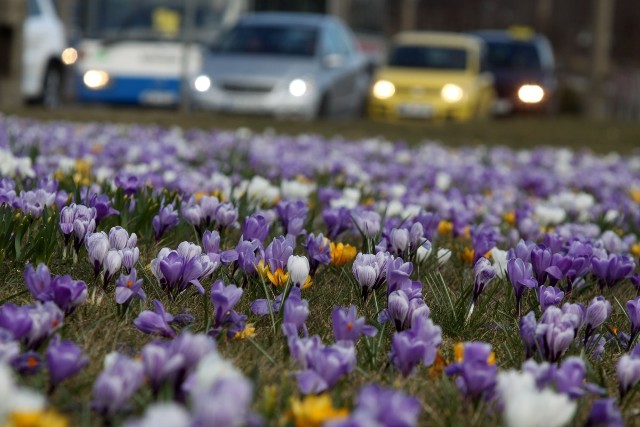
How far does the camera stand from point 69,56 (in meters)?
20.4

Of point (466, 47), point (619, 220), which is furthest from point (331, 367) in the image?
point (466, 47)

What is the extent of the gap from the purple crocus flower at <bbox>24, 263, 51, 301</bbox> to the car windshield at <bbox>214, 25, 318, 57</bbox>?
14980 millimetres

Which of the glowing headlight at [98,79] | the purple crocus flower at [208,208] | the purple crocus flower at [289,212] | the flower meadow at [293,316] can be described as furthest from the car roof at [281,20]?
the purple crocus flower at [208,208]

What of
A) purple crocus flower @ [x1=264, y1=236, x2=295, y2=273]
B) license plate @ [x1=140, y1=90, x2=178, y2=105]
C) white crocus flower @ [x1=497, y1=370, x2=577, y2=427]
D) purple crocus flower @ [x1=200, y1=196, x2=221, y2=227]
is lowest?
white crocus flower @ [x1=497, y1=370, x2=577, y2=427]

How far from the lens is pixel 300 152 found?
8.97 m

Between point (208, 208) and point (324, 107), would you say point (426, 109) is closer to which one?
point (324, 107)

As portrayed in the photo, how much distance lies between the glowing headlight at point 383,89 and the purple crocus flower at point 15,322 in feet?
57.2

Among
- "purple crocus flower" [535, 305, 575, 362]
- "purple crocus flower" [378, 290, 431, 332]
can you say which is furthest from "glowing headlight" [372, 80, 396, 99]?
"purple crocus flower" [535, 305, 575, 362]

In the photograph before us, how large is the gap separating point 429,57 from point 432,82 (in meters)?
Answer: 1.66

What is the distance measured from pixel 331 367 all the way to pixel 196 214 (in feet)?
5.15

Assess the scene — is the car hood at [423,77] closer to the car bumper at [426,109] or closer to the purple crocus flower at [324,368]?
the car bumper at [426,109]

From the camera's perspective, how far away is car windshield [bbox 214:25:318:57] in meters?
17.3

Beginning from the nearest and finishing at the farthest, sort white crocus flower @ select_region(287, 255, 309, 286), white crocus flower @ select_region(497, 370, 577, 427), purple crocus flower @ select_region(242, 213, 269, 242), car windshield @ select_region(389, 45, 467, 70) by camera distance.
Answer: white crocus flower @ select_region(497, 370, 577, 427), white crocus flower @ select_region(287, 255, 309, 286), purple crocus flower @ select_region(242, 213, 269, 242), car windshield @ select_region(389, 45, 467, 70)

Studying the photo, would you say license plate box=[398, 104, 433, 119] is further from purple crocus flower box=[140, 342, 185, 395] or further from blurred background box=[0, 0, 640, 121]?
purple crocus flower box=[140, 342, 185, 395]
